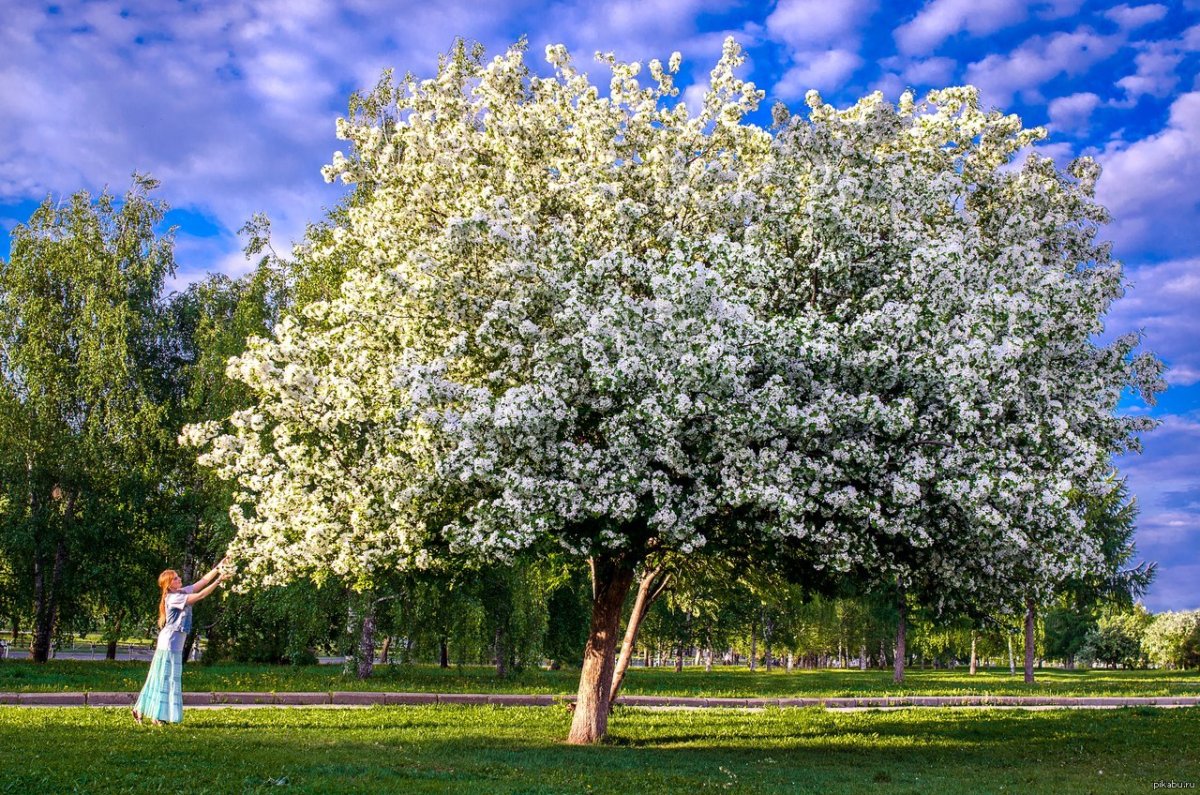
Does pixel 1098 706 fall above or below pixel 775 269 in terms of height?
below

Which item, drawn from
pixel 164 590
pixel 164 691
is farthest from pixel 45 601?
pixel 164 590

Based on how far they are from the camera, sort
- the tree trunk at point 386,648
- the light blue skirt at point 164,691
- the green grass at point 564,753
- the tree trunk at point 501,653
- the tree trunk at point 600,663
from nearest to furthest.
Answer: the green grass at point 564,753, the light blue skirt at point 164,691, the tree trunk at point 600,663, the tree trunk at point 501,653, the tree trunk at point 386,648

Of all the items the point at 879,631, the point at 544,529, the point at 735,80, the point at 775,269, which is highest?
the point at 735,80

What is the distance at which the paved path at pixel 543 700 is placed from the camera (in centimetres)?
2727

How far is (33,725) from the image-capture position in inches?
768

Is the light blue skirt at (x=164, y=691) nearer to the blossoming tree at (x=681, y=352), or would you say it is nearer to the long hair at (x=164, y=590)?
the long hair at (x=164, y=590)

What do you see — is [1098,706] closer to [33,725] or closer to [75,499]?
[33,725]

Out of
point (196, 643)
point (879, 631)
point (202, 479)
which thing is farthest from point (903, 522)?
point (879, 631)

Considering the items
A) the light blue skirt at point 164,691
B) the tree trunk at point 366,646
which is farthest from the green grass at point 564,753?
the tree trunk at point 366,646

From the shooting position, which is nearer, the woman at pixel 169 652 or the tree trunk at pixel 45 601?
the woman at pixel 169 652

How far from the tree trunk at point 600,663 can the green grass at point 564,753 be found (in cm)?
76

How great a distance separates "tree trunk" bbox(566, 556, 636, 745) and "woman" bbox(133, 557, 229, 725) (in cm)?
841

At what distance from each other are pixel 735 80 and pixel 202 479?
132 feet

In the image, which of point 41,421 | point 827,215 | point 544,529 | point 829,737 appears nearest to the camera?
point 544,529
